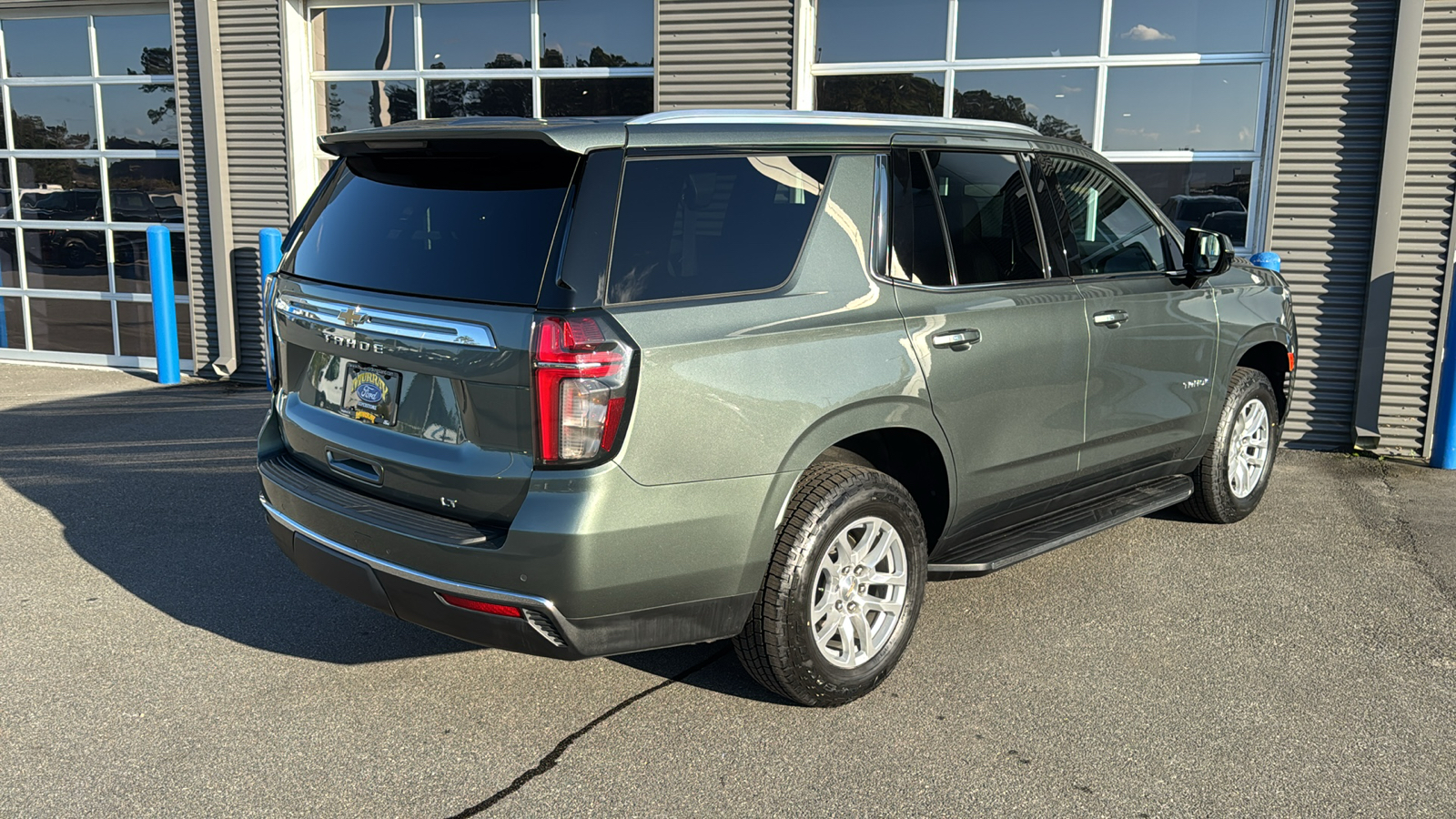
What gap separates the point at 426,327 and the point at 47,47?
378 inches

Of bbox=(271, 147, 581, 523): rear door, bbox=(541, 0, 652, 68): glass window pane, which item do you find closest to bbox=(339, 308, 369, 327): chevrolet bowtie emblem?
bbox=(271, 147, 581, 523): rear door

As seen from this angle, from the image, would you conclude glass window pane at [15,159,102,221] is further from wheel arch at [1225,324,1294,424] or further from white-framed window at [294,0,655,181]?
wheel arch at [1225,324,1294,424]

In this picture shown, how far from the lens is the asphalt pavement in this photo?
3.14 m

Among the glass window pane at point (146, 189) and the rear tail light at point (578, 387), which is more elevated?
the glass window pane at point (146, 189)

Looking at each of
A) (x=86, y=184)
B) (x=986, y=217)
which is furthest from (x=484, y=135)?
(x=86, y=184)

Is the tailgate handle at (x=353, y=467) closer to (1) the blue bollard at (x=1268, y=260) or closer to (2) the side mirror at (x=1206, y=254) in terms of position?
(2) the side mirror at (x=1206, y=254)

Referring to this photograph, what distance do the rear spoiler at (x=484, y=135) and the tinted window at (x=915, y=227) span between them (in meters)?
0.99

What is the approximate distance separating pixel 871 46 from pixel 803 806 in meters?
6.59

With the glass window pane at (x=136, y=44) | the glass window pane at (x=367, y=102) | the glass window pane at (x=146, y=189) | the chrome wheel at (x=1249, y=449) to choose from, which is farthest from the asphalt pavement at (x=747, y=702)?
the glass window pane at (x=136, y=44)

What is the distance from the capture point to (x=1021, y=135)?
174 inches

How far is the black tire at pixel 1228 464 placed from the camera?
5.40 metres

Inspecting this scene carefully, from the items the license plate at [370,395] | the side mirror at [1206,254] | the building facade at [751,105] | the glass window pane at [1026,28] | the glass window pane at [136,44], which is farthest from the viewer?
the glass window pane at [136,44]

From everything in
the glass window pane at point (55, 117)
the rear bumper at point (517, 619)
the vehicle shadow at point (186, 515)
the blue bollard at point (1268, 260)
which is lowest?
the vehicle shadow at point (186, 515)

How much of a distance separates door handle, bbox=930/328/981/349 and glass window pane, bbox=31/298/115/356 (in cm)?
935
